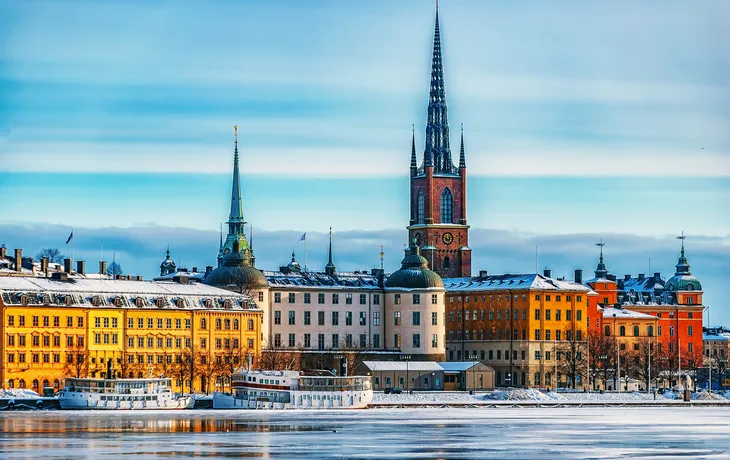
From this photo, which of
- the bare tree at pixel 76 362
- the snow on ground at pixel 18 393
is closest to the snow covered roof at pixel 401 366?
the bare tree at pixel 76 362

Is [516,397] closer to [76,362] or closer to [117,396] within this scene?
[76,362]

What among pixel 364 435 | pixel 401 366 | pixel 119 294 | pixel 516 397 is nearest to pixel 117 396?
pixel 119 294

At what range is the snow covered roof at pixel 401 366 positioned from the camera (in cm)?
19525

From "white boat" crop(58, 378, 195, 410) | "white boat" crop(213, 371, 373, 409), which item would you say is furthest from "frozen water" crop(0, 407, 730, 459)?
"white boat" crop(213, 371, 373, 409)

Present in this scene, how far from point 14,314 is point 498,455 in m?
88.7

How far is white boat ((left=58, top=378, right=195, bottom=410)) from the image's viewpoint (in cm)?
14400

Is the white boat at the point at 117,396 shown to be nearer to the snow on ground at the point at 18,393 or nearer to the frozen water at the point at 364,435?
the snow on ground at the point at 18,393

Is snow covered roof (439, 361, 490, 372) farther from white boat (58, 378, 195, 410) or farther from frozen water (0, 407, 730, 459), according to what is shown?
frozen water (0, 407, 730, 459)

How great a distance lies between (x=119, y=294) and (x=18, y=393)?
23897 mm

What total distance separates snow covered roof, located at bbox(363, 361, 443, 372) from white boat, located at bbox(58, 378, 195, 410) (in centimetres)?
4772

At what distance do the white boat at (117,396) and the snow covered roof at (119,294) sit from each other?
76.8ft

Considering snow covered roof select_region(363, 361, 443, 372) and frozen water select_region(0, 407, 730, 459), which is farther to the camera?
snow covered roof select_region(363, 361, 443, 372)

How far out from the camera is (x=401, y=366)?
197125 millimetres

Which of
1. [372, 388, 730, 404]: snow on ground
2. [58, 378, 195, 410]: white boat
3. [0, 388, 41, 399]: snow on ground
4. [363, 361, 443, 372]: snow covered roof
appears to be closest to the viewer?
[58, 378, 195, 410]: white boat
